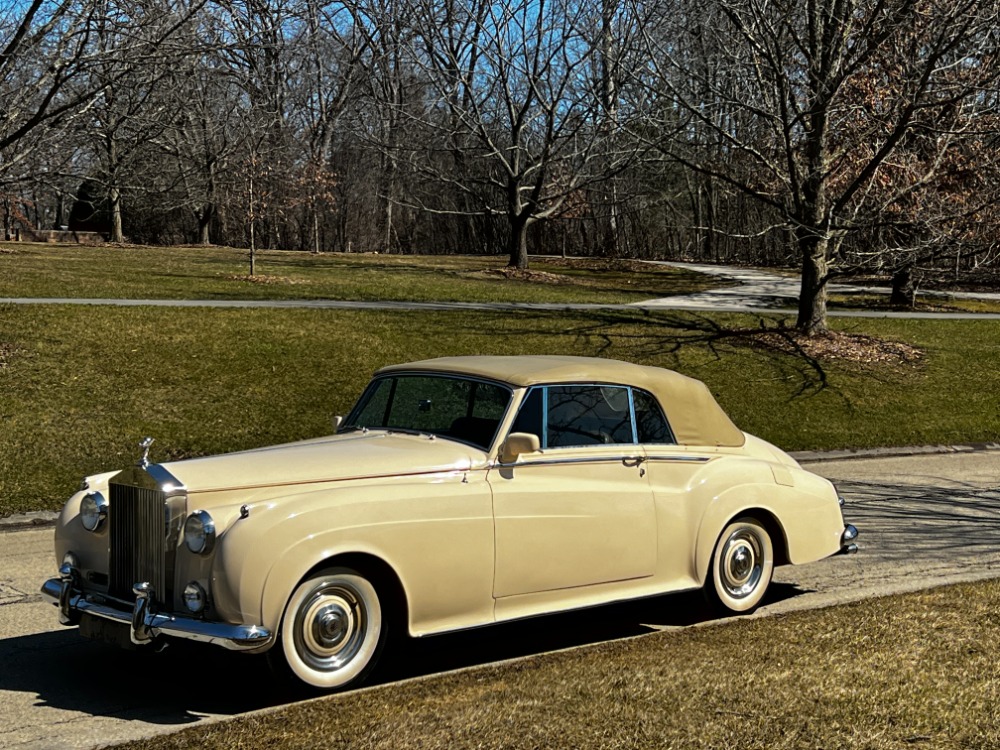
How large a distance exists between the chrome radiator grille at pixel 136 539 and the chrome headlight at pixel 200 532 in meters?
0.15

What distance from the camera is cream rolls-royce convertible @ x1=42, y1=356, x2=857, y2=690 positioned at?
5250 mm

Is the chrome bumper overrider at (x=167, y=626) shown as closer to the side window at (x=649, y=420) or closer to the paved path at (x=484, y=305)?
the side window at (x=649, y=420)

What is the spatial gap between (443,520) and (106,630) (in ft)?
5.78

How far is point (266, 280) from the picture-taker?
1056 inches

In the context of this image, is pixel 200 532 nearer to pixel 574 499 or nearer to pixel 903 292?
pixel 574 499

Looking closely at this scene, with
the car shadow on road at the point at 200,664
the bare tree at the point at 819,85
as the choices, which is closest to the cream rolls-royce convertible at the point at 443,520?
the car shadow on road at the point at 200,664

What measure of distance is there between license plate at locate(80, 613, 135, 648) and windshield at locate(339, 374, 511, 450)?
201 cm

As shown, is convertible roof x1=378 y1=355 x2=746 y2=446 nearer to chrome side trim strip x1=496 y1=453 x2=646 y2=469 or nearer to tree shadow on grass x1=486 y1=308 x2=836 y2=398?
chrome side trim strip x1=496 y1=453 x2=646 y2=469

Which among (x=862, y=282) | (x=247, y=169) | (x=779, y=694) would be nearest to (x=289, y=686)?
(x=779, y=694)

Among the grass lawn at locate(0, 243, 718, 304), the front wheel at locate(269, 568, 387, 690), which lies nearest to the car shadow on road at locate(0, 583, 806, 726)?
the front wheel at locate(269, 568, 387, 690)

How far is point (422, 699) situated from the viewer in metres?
5.13

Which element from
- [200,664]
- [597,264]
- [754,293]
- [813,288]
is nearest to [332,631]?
[200,664]

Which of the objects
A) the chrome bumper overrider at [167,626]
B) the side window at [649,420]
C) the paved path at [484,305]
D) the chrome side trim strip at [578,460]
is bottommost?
the chrome bumper overrider at [167,626]

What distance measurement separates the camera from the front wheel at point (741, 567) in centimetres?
700
